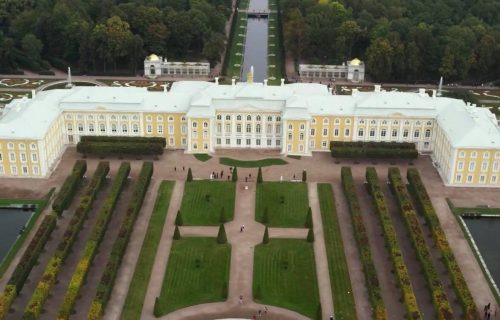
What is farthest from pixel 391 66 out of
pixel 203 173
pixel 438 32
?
pixel 203 173

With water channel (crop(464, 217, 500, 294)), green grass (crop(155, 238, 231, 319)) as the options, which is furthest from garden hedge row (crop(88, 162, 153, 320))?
water channel (crop(464, 217, 500, 294))

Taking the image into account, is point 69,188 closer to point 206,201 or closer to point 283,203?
point 206,201

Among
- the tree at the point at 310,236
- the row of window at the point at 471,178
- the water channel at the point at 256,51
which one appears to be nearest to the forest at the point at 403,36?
the water channel at the point at 256,51

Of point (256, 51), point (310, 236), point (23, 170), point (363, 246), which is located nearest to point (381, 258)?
point (363, 246)

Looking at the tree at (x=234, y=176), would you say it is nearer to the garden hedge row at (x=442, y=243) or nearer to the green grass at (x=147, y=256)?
the green grass at (x=147, y=256)

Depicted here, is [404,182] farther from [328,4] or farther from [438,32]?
[328,4]
